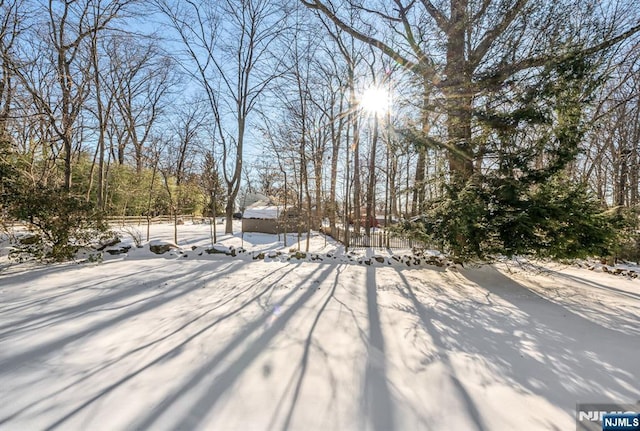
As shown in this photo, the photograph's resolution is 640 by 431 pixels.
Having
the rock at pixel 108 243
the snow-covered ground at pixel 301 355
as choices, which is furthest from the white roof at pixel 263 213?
the snow-covered ground at pixel 301 355

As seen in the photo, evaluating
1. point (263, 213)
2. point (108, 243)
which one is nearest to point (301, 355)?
point (108, 243)

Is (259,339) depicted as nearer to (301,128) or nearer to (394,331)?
(394,331)

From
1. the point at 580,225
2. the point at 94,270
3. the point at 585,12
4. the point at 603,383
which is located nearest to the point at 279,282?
the point at 94,270

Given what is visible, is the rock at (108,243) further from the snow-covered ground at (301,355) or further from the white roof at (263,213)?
the white roof at (263,213)

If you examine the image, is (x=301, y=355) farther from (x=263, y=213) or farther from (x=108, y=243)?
(x=263, y=213)

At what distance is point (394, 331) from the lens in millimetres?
2852

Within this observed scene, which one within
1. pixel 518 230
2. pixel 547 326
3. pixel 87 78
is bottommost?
pixel 547 326

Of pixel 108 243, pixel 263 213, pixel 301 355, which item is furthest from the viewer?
pixel 263 213

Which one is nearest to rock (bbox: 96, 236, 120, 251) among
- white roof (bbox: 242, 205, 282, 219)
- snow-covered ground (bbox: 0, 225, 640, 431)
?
snow-covered ground (bbox: 0, 225, 640, 431)

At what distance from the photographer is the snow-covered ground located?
1.63 meters

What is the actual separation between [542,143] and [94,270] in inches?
350

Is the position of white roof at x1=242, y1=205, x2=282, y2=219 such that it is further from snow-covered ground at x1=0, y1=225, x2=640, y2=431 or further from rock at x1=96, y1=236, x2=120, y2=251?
snow-covered ground at x1=0, y1=225, x2=640, y2=431

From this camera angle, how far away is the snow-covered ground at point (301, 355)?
1.63 m

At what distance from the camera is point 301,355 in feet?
7.55
